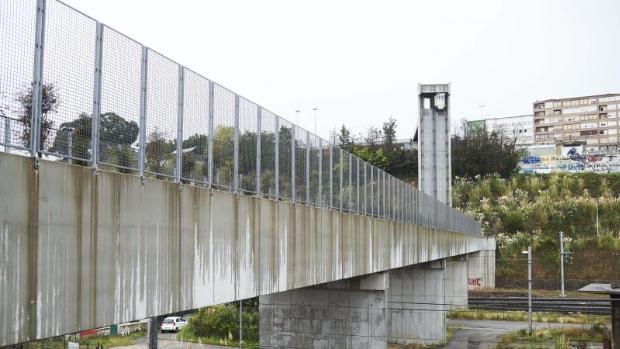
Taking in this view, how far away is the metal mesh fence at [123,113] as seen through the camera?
7684 millimetres

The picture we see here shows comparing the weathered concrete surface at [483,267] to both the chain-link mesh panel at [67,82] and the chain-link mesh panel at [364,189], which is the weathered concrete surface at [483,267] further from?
the chain-link mesh panel at [67,82]

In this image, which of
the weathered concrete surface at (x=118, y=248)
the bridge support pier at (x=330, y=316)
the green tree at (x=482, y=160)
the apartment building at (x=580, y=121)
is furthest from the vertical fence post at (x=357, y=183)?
the apartment building at (x=580, y=121)

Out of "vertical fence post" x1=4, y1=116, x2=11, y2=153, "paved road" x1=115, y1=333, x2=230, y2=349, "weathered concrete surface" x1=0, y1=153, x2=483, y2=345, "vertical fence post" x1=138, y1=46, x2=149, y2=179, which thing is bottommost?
"paved road" x1=115, y1=333, x2=230, y2=349

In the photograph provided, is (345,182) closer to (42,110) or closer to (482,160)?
(42,110)

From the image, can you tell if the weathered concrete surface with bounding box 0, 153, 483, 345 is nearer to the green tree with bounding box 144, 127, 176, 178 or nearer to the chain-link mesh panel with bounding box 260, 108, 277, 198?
the green tree with bounding box 144, 127, 176, 178

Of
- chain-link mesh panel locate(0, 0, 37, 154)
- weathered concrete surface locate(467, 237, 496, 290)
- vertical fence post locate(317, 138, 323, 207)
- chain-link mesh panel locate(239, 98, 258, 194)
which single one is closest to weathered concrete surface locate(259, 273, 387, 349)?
vertical fence post locate(317, 138, 323, 207)

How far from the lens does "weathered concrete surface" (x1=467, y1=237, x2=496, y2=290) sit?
209 ft

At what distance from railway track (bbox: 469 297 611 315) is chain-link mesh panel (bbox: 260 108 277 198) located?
3829cm

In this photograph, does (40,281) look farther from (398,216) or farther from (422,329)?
(422,329)

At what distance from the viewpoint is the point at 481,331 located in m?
46.0

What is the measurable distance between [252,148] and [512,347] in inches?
1083

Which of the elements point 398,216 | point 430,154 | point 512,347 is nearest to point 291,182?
point 398,216

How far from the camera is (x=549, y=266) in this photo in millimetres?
64188

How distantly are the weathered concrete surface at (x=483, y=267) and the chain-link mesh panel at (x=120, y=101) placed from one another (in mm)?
56962
